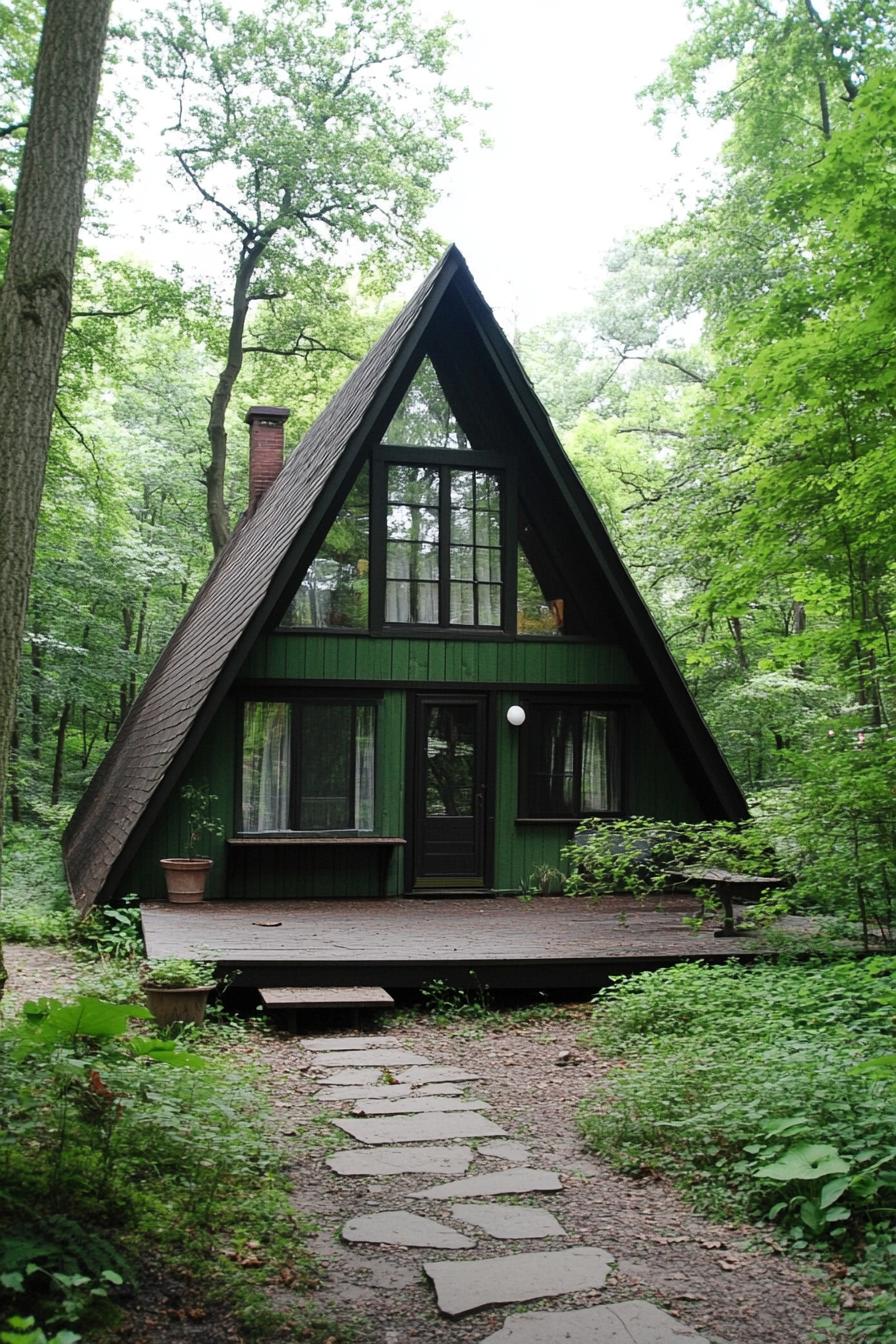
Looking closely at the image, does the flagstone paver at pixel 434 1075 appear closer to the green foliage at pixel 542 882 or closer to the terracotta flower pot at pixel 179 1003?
the terracotta flower pot at pixel 179 1003

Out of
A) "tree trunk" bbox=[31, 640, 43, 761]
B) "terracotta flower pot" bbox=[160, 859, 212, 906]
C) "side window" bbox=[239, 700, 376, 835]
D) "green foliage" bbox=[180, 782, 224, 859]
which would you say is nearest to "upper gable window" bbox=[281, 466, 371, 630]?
"side window" bbox=[239, 700, 376, 835]

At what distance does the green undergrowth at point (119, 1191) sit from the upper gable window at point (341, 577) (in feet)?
22.1

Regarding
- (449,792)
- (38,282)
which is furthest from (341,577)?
(38,282)

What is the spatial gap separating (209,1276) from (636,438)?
1830 centimetres

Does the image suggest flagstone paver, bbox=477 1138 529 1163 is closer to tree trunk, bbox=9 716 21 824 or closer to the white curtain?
the white curtain

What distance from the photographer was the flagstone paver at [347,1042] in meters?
6.36

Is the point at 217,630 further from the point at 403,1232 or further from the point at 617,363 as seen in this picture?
the point at 617,363

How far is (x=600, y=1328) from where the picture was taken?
2.86 m

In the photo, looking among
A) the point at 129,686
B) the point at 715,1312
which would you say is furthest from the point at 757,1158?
the point at 129,686

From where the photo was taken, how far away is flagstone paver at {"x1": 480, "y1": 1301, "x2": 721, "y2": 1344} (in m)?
2.79

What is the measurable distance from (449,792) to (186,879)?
2.56 metres

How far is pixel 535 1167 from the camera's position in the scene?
424 cm

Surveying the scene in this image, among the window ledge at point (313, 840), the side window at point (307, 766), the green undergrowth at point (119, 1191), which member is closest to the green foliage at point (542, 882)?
the window ledge at point (313, 840)

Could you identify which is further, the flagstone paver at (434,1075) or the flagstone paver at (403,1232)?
the flagstone paver at (434,1075)
